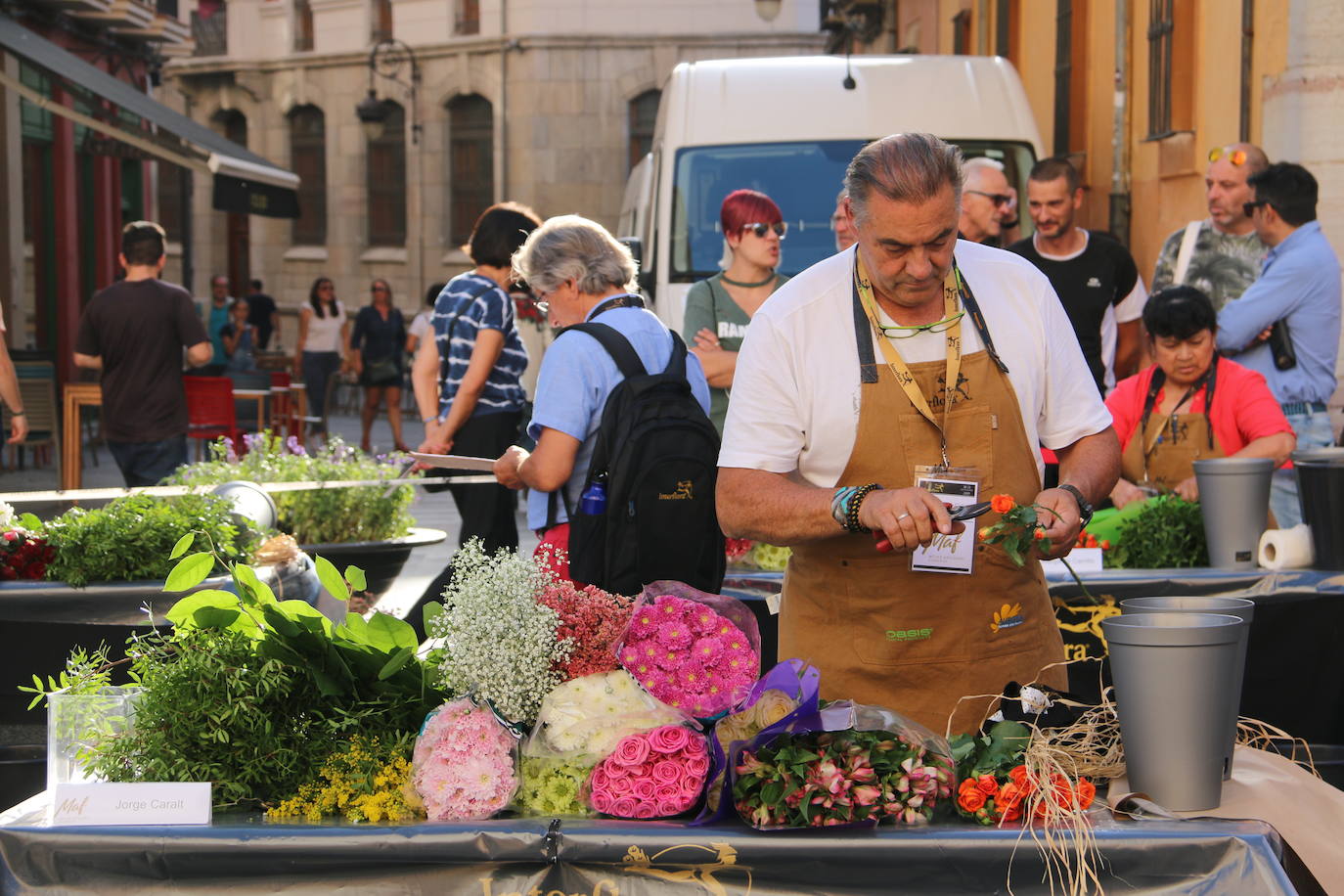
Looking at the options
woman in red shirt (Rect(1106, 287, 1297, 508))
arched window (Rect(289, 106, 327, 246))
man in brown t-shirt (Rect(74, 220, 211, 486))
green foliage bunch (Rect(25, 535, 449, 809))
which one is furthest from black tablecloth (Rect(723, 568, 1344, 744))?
arched window (Rect(289, 106, 327, 246))

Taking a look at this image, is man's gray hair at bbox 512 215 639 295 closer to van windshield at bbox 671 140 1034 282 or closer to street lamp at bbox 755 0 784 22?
van windshield at bbox 671 140 1034 282

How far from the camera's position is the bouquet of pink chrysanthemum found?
2.97 meters

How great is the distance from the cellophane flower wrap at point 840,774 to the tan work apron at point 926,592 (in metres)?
0.56

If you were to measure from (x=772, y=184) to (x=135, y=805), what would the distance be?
6.80 metres

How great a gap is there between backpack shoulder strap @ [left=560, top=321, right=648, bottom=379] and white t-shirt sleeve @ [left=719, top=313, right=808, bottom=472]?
1398 millimetres

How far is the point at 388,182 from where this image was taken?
3594 cm

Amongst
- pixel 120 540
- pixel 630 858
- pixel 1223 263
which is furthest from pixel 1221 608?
pixel 1223 263

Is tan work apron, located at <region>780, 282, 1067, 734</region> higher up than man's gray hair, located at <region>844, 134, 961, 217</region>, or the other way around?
man's gray hair, located at <region>844, 134, 961, 217</region>

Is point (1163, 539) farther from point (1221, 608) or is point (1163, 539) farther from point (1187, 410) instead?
point (1221, 608)

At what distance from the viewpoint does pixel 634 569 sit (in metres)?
4.56

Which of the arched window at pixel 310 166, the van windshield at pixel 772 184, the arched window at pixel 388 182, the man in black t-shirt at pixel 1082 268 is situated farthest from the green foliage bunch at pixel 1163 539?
the arched window at pixel 310 166

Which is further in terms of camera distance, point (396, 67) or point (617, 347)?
point (396, 67)

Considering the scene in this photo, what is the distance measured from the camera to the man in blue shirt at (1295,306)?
6449 millimetres

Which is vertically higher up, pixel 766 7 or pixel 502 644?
pixel 766 7
